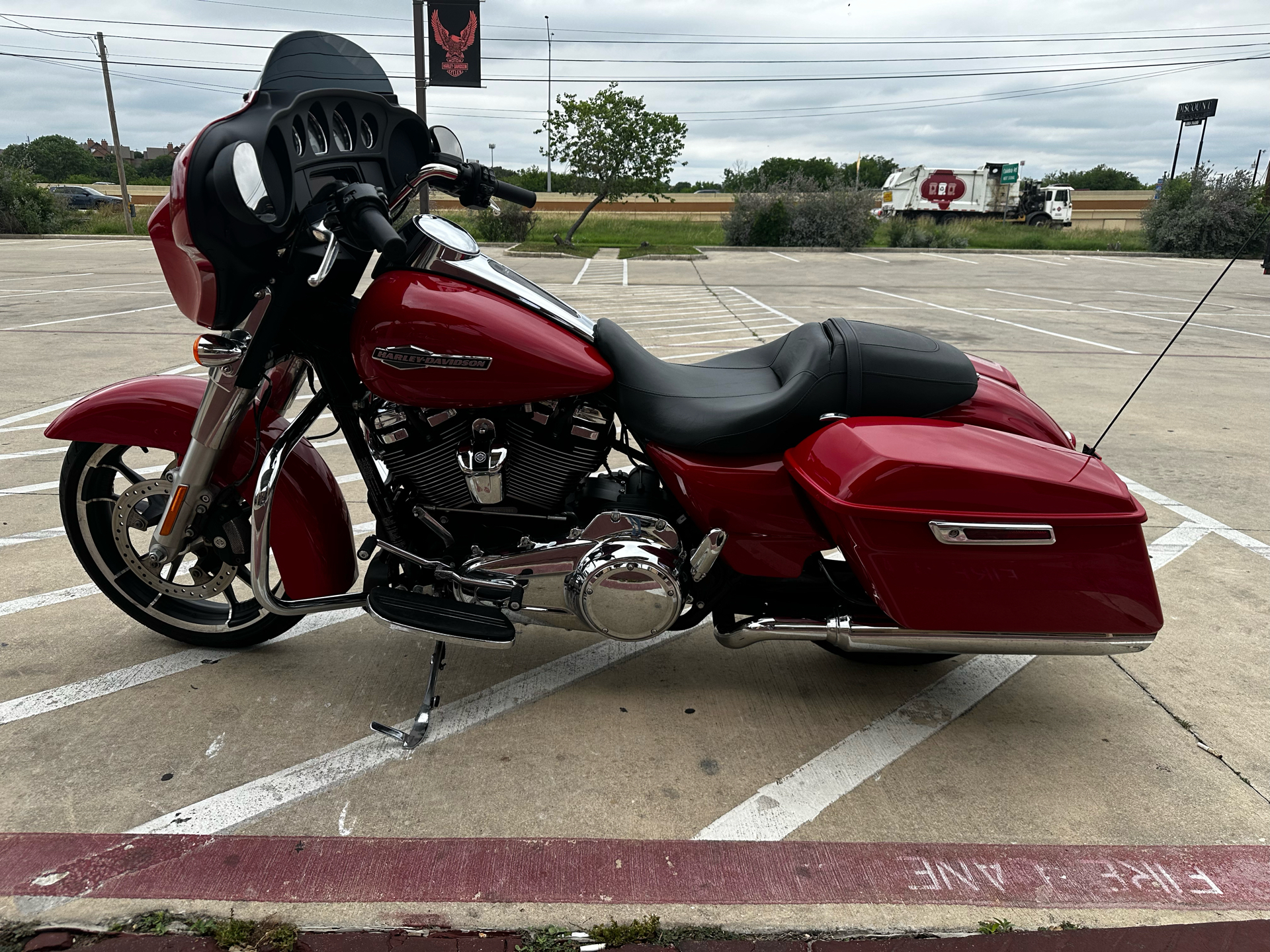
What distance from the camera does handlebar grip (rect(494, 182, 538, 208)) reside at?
2.69 metres

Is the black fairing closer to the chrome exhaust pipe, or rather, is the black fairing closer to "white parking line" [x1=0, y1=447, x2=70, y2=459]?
the chrome exhaust pipe

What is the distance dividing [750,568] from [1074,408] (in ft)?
16.4

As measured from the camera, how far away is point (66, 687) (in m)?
2.73

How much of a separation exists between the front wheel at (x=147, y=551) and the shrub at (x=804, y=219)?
26271mm

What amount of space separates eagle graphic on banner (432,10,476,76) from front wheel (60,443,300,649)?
70.2ft

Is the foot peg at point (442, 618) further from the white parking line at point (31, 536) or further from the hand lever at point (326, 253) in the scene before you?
the white parking line at point (31, 536)

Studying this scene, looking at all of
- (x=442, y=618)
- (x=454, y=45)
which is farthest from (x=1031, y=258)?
(x=442, y=618)

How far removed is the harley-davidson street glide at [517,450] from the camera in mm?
2205

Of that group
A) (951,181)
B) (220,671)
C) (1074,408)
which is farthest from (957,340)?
(951,181)

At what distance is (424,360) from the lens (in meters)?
2.26

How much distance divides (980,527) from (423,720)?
65.9 inches

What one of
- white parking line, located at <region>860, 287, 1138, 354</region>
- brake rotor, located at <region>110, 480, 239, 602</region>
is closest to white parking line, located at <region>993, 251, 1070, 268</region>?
white parking line, located at <region>860, 287, 1138, 354</region>

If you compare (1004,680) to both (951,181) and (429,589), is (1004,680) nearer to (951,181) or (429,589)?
(429,589)

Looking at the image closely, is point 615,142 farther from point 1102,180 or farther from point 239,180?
point 1102,180
